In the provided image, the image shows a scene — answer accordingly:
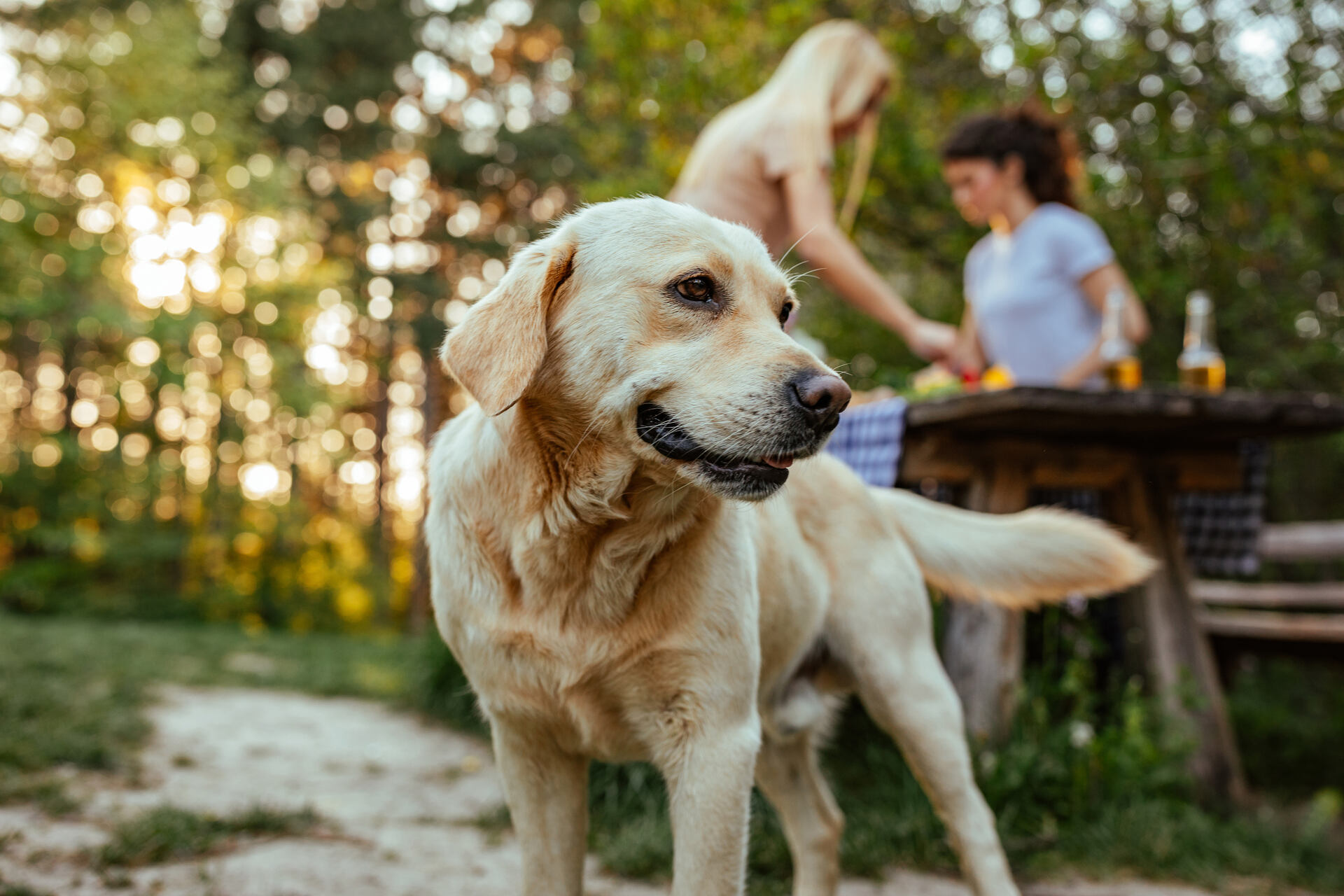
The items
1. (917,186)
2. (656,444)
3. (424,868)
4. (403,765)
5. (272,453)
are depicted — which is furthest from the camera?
(272,453)

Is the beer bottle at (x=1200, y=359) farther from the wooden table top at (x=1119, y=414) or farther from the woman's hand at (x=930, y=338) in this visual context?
the woman's hand at (x=930, y=338)

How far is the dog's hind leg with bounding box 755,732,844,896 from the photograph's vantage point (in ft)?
7.98

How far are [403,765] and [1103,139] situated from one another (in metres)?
5.53

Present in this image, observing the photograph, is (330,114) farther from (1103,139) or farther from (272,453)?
(1103,139)

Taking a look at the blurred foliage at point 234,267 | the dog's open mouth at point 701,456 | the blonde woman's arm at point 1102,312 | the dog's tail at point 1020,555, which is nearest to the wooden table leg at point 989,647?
the blonde woman's arm at point 1102,312

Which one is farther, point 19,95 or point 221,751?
point 19,95

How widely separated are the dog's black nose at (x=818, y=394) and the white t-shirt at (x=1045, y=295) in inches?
103

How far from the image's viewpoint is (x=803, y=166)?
320 centimetres

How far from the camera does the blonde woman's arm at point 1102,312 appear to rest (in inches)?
142

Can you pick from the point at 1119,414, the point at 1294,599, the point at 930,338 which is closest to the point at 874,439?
the point at 930,338

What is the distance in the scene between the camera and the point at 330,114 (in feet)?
53.9

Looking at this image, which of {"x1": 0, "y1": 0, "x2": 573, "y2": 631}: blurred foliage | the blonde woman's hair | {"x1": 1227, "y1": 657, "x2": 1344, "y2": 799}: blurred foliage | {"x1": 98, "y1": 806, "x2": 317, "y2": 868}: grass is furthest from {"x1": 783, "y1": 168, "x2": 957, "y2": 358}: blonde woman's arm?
{"x1": 0, "y1": 0, "x2": 573, "y2": 631}: blurred foliage

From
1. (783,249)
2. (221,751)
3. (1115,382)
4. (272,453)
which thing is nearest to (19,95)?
(272,453)

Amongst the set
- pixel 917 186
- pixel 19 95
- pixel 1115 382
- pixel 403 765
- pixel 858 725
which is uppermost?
pixel 19 95
